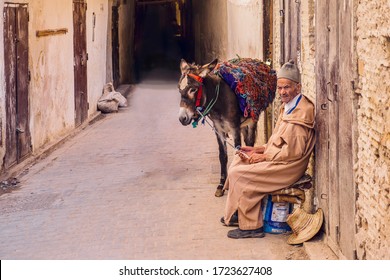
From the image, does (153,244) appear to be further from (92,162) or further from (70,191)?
(92,162)

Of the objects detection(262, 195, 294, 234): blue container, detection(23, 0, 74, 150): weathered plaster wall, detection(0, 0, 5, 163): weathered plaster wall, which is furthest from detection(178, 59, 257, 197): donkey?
detection(23, 0, 74, 150): weathered plaster wall

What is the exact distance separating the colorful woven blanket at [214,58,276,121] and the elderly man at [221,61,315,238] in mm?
1936

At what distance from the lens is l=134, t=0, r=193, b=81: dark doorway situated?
29691mm

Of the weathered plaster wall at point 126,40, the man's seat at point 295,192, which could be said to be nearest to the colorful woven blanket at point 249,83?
the man's seat at point 295,192

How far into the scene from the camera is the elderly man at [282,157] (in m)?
6.40

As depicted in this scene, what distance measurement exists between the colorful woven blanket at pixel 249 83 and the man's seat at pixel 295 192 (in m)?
2.21

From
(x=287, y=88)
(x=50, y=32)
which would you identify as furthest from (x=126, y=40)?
(x=287, y=88)

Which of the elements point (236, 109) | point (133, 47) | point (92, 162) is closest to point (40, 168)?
point (92, 162)

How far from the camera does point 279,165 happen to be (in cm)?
643

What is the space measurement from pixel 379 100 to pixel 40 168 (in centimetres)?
734

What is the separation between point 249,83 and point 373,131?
4.09 metres

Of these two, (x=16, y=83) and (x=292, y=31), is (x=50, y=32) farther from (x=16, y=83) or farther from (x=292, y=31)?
(x=292, y=31)

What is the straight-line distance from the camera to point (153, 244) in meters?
6.78

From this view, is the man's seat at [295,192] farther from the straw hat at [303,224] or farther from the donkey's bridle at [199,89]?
the donkey's bridle at [199,89]
